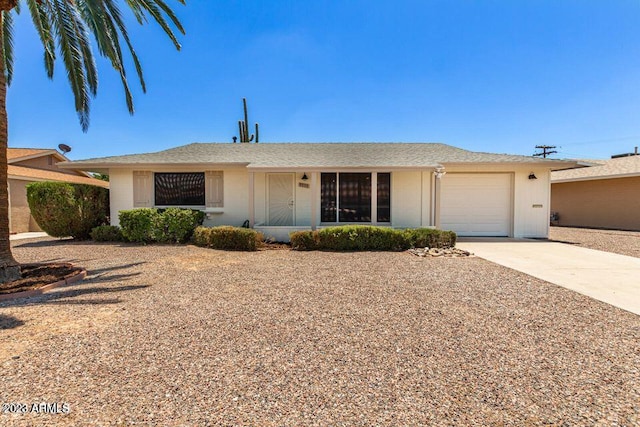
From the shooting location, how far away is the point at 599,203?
647 inches

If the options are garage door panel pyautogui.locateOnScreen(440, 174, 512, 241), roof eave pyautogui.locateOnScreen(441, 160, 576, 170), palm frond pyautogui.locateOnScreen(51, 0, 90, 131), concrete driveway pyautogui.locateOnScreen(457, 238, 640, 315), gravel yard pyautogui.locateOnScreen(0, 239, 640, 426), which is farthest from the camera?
garage door panel pyautogui.locateOnScreen(440, 174, 512, 241)

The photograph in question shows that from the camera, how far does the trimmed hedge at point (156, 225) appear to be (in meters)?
9.81

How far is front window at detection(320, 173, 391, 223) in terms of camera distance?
37.6ft

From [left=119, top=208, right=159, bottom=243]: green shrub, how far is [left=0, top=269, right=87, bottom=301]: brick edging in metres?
3.85

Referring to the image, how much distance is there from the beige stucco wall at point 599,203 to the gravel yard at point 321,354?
1597 centimetres

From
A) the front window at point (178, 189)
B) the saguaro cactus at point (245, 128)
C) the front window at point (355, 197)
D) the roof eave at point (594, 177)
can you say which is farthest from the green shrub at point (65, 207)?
the roof eave at point (594, 177)

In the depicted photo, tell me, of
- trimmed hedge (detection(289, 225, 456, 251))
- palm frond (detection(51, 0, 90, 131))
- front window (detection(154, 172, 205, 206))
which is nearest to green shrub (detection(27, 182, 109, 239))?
front window (detection(154, 172, 205, 206))

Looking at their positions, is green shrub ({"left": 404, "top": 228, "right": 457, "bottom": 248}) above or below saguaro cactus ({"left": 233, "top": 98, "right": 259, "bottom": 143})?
below

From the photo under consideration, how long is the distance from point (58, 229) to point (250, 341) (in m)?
11.4

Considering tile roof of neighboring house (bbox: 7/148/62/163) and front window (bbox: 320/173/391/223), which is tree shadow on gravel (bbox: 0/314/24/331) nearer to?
front window (bbox: 320/173/391/223)

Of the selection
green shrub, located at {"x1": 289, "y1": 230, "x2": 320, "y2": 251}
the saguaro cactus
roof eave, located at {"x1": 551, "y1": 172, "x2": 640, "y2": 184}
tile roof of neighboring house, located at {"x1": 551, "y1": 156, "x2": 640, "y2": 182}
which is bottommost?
green shrub, located at {"x1": 289, "y1": 230, "x2": 320, "y2": 251}

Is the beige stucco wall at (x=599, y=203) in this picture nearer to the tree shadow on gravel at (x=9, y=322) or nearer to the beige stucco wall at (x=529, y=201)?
the beige stucco wall at (x=529, y=201)

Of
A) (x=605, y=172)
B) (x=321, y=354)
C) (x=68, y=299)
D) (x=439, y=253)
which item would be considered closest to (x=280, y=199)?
(x=439, y=253)

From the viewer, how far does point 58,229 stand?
10336 mm
